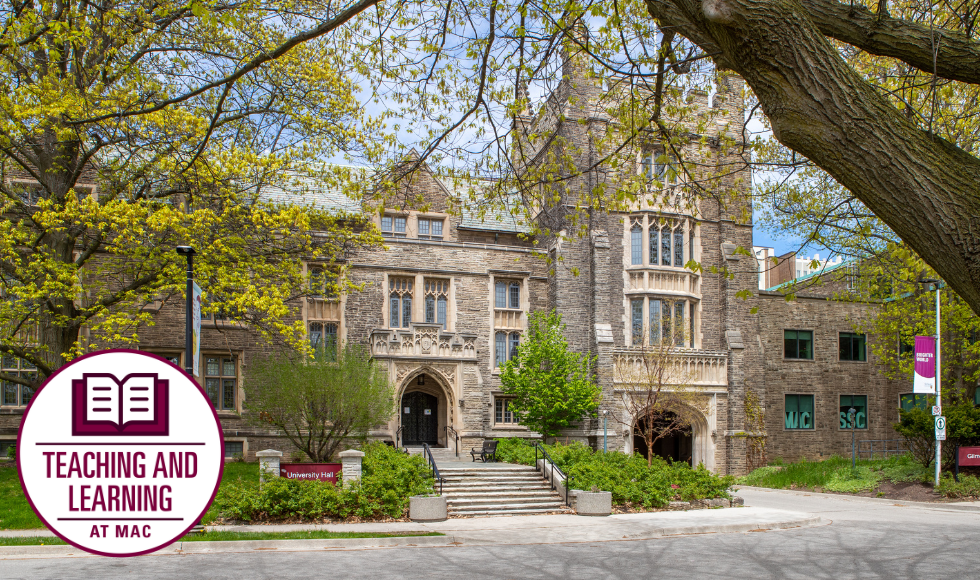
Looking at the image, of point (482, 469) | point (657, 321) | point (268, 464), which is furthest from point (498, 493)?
point (657, 321)

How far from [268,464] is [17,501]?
17.3 ft

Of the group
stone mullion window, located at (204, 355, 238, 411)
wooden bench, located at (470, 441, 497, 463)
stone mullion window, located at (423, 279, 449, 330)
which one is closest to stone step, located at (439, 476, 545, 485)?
wooden bench, located at (470, 441, 497, 463)

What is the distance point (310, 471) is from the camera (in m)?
16.4

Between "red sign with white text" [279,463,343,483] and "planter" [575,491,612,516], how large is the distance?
549 cm

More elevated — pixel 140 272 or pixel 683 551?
pixel 140 272

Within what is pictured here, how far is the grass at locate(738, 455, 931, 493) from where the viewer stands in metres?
22.8

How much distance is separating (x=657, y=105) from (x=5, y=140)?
1277cm

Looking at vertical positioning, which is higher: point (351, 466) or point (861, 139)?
point (861, 139)

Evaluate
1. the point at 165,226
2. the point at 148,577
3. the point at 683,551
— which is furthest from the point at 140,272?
the point at 683,551

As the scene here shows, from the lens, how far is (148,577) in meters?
9.70

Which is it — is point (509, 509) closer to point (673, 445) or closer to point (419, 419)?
point (419, 419)

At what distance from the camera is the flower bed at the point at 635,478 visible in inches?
701

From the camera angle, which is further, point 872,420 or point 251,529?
point 872,420

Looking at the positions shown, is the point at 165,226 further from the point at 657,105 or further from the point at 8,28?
the point at 657,105
